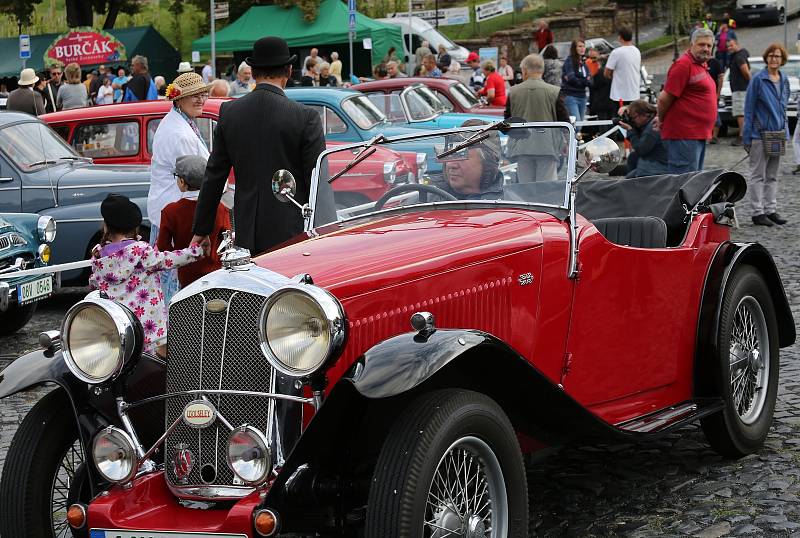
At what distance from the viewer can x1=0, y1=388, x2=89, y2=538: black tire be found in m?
3.82

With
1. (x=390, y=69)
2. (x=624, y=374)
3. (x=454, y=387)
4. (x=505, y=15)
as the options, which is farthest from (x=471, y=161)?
(x=505, y=15)

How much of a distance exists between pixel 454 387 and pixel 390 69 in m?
17.6

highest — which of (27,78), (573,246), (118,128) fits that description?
(27,78)

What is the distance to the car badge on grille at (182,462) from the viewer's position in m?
3.74

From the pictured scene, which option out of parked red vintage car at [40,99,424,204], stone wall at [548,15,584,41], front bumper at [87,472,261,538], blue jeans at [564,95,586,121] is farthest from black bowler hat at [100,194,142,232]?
stone wall at [548,15,584,41]

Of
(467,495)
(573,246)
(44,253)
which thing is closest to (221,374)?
(467,495)

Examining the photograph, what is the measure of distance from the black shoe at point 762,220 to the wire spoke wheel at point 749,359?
6794mm

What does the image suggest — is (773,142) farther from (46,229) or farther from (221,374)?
(221,374)

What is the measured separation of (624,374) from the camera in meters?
4.90

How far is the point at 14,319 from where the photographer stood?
9125 millimetres

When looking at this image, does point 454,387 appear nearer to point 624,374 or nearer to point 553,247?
point 553,247

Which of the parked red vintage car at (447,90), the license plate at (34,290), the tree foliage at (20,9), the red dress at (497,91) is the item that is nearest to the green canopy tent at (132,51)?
the tree foliage at (20,9)

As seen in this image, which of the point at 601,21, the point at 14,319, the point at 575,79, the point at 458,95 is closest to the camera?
the point at 14,319

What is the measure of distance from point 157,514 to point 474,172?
204cm
